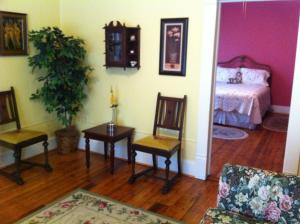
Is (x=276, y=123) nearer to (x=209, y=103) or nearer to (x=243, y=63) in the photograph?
(x=243, y=63)

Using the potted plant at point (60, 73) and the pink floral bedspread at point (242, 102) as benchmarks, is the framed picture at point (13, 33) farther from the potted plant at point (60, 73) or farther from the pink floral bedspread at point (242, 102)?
the pink floral bedspread at point (242, 102)

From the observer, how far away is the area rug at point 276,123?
19.2ft

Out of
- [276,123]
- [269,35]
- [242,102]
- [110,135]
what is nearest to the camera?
[110,135]

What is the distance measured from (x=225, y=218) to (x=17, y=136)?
8.20 ft

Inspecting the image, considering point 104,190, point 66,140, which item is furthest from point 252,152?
point 66,140

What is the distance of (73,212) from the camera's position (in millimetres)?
2852

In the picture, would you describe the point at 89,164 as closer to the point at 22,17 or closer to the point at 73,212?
the point at 73,212

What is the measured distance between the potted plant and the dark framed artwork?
3.59 feet

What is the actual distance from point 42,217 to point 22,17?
237 cm

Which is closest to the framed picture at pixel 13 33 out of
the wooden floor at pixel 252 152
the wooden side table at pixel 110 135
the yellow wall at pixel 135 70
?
the yellow wall at pixel 135 70

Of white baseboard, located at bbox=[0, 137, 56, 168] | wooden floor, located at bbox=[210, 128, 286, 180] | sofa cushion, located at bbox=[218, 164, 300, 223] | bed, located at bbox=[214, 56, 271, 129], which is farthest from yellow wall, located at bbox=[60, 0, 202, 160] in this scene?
bed, located at bbox=[214, 56, 271, 129]

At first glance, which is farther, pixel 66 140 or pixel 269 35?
pixel 269 35

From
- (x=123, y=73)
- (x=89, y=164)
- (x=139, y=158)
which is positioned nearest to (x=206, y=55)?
(x=123, y=73)

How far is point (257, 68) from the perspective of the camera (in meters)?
7.12
